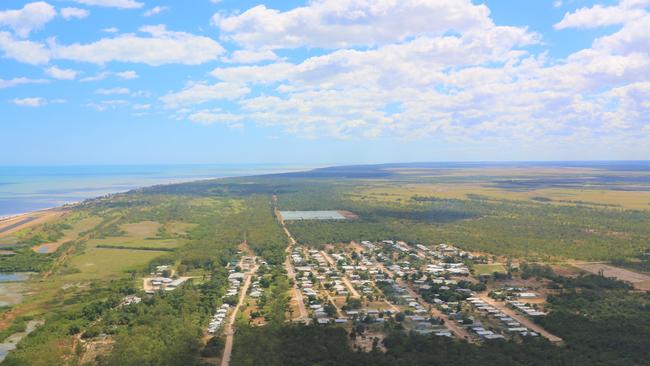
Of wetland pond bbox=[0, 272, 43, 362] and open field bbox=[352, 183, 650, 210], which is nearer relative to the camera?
wetland pond bbox=[0, 272, 43, 362]

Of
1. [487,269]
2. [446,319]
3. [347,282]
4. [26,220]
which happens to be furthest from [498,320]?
[26,220]

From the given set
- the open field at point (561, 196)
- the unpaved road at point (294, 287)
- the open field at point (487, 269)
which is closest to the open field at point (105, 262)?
the unpaved road at point (294, 287)

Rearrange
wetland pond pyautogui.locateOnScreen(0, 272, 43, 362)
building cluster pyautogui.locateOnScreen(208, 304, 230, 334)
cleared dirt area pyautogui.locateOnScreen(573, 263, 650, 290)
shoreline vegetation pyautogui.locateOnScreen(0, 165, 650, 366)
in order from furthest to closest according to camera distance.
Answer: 1. cleared dirt area pyautogui.locateOnScreen(573, 263, 650, 290)
2. building cluster pyautogui.locateOnScreen(208, 304, 230, 334)
3. wetland pond pyautogui.locateOnScreen(0, 272, 43, 362)
4. shoreline vegetation pyautogui.locateOnScreen(0, 165, 650, 366)

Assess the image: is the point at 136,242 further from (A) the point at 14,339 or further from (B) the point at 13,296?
(A) the point at 14,339

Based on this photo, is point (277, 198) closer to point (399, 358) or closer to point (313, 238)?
point (313, 238)

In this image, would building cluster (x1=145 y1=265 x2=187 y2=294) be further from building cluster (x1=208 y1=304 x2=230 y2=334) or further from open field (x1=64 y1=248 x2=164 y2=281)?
building cluster (x1=208 y1=304 x2=230 y2=334)

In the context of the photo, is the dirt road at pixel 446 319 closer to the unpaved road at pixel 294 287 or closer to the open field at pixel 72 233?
the unpaved road at pixel 294 287

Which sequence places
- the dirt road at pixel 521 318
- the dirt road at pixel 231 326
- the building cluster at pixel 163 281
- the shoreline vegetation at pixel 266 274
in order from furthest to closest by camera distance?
the building cluster at pixel 163 281, the dirt road at pixel 521 318, the shoreline vegetation at pixel 266 274, the dirt road at pixel 231 326

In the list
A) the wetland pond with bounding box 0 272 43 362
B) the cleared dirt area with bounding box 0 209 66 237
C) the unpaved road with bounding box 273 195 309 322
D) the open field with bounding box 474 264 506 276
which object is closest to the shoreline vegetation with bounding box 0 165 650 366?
the open field with bounding box 474 264 506 276
